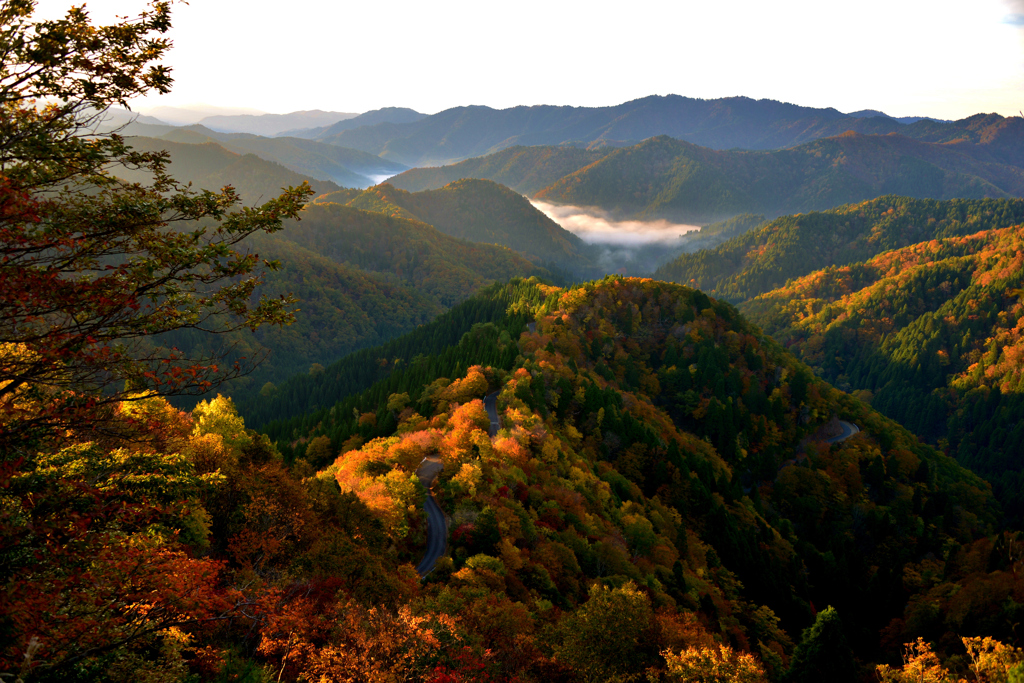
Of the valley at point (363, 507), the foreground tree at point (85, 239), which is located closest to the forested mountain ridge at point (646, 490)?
the valley at point (363, 507)

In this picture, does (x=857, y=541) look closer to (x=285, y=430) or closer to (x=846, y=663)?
(x=846, y=663)

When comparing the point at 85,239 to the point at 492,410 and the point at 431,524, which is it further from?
the point at 492,410

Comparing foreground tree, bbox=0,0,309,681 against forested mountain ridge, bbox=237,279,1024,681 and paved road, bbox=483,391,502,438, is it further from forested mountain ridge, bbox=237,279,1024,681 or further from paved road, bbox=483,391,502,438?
paved road, bbox=483,391,502,438

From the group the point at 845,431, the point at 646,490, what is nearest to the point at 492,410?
the point at 646,490

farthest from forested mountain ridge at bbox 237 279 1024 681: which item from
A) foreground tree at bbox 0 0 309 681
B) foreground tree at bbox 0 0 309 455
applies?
foreground tree at bbox 0 0 309 455

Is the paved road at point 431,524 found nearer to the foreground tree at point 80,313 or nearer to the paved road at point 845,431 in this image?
the foreground tree at point 80,313

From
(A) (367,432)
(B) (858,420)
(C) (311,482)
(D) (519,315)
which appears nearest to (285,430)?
(A) (367,432)
